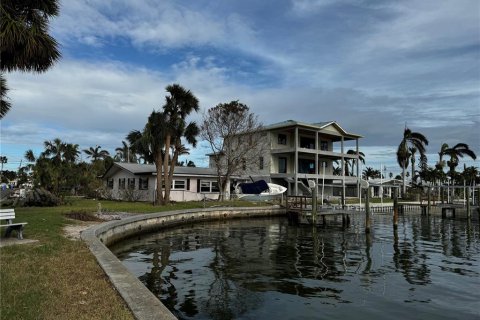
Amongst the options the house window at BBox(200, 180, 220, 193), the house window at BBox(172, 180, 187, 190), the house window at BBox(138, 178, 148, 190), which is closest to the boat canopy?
the house window at BBox(200, 180, 220, 193)

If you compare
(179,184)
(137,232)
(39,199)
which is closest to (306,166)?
(179,184)

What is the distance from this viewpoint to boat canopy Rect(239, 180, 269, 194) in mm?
44188

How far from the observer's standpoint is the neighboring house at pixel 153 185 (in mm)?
43000

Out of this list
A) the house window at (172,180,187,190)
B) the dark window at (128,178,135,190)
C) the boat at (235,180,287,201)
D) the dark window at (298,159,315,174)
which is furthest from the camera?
the dark window at (298,159,315,174)

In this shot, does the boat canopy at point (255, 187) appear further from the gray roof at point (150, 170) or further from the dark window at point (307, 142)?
the dark window at point (307, 142)

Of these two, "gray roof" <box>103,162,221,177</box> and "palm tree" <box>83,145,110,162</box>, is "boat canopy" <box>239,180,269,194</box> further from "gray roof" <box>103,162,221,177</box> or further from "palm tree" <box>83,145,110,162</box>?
"palm tree" <box>83,145,110,162</box>

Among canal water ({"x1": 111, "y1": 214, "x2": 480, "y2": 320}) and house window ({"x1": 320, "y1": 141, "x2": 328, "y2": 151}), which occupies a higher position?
house window ({"x1": 320, "y1": 141, "x2": 328, "y2": 151})

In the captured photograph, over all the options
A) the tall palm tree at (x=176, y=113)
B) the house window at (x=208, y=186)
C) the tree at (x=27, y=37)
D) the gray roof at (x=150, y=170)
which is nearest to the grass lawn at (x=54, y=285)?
the tree at (x=27, y=37)

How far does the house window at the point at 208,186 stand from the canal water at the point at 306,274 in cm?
2002

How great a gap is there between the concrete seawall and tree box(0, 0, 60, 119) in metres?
7.05

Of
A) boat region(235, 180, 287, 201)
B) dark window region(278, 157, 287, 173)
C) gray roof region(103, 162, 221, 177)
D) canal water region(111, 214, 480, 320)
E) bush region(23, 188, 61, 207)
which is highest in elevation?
dark window region(278, 157, 287, 173)

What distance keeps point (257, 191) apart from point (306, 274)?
30.4 metres

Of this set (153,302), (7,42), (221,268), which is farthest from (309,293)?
(7,42)

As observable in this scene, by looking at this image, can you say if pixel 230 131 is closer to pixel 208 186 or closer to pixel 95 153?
pixel 208 186
